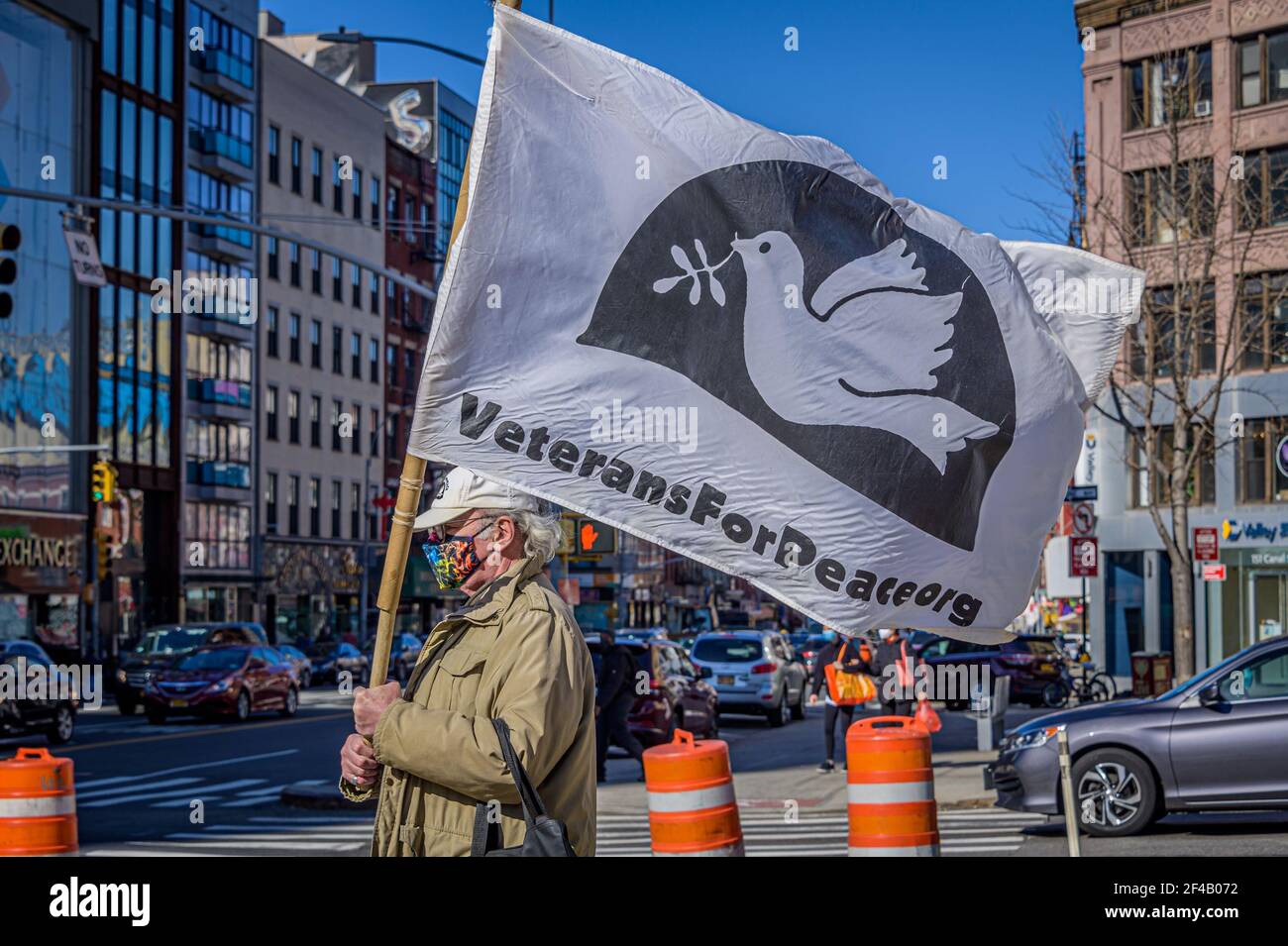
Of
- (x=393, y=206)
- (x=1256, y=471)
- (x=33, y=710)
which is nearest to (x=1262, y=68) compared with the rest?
(x=1256, y=471)

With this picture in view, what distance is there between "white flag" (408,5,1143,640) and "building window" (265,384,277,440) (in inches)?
2562

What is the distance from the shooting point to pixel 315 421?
73.4 m

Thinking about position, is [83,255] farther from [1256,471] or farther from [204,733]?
[1256,471]

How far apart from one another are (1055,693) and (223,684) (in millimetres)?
17223

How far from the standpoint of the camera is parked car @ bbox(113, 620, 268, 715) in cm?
3631

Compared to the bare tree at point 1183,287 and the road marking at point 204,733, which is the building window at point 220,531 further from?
the bare tree at point 1183,287

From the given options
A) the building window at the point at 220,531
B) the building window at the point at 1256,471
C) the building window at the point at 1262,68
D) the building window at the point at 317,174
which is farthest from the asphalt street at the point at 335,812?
the building window at the point at 317,174

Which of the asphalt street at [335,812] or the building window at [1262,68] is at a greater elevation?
the building window at [1262,68]

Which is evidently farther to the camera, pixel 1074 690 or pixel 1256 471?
pixel 1256 471

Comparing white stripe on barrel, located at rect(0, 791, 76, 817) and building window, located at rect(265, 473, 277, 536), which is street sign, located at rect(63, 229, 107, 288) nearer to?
white stripe on barrel, located at rect(0, 791, 76, 817)

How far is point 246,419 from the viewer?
67.3 metres

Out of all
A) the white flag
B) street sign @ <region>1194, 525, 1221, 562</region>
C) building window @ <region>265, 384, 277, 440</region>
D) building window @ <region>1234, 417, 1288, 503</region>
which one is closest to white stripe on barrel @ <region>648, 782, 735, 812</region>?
the white flag

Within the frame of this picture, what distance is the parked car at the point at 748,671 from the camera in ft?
107

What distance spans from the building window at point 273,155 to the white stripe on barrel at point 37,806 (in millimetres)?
63316
